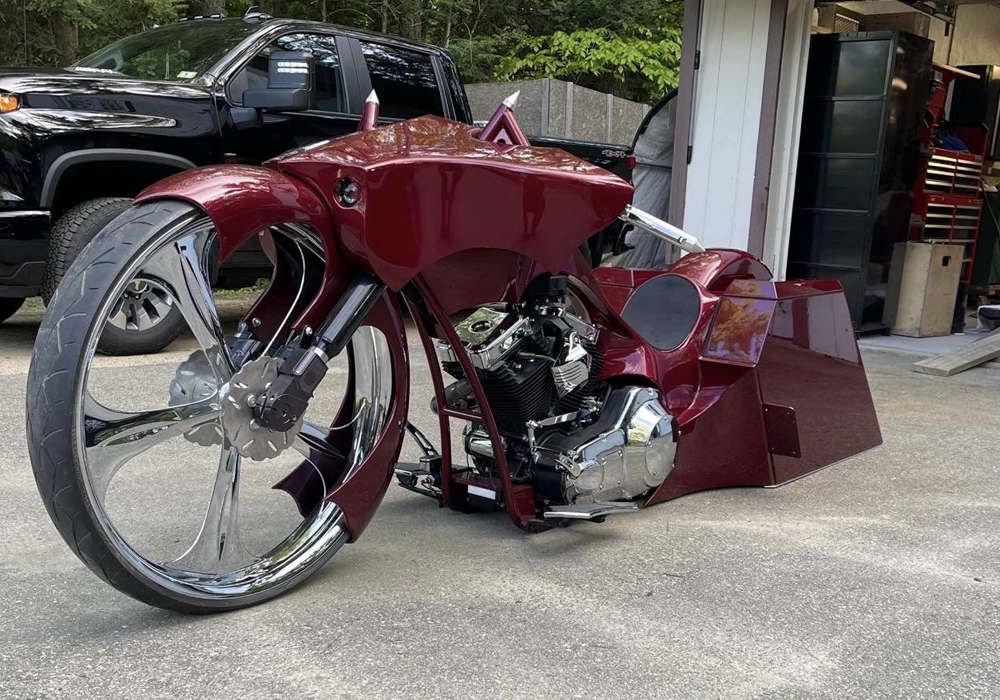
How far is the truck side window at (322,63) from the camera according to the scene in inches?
256

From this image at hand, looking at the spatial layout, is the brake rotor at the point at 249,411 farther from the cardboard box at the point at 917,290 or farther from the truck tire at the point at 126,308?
the cardboard box at the point at 917,290

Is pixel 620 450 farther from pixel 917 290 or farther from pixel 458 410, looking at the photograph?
pixel 917 290

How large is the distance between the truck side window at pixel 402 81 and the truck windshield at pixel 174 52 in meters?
0.85

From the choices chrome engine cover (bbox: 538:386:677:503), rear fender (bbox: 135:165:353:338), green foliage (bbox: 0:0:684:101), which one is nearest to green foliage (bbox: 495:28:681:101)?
green foliage (bbox: 0:0:684:101)

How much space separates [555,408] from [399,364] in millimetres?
582

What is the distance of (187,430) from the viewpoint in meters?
2.36

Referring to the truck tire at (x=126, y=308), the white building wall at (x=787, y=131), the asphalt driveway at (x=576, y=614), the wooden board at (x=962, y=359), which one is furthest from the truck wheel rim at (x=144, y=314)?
the wooden board at (x=962, y=359)

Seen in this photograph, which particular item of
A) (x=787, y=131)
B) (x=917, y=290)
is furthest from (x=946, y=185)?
(x=787, y=131)

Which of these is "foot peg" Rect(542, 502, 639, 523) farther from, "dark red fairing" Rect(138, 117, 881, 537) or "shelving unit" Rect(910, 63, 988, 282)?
"shelving unit" Rect(910, 63, 988, 282)

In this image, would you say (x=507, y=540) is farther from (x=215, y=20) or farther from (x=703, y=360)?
(x=215, y=20)

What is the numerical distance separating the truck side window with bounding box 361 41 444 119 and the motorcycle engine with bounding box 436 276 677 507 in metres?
4.28

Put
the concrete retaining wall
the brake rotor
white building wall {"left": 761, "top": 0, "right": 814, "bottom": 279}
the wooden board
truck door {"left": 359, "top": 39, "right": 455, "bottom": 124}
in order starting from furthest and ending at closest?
1. the concrete retaining wall
2. white building wall {"left": 761, "top": 0, "right": 814, "bottom": 279}
3. truck door {"left": 359, "top": 39, "right": 455, "bottom": 124}
4. the wooden board
5. the brake rotor

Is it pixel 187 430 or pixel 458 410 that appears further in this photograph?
pixel 458 410

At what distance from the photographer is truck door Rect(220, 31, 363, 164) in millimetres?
6281
